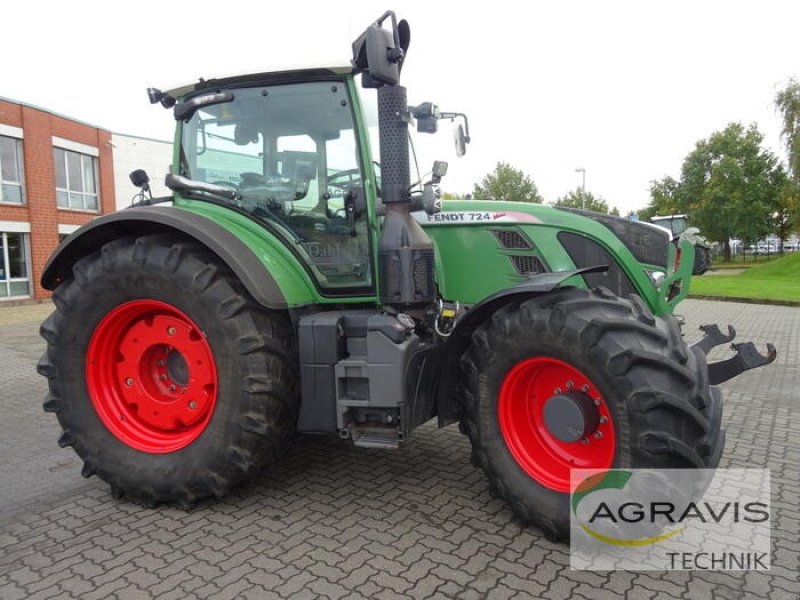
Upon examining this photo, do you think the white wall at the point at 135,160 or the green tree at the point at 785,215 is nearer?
the white wall at the point at 135,160

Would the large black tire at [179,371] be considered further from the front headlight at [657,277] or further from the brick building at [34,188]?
the brick building at [34,188]

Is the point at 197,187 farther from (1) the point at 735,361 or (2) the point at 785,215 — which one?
(2) the point at 785,215

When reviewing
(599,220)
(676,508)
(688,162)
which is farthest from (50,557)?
(688,162)

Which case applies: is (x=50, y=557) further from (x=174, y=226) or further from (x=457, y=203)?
(x=457, y=203)

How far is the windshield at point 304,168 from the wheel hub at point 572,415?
4.50 feet

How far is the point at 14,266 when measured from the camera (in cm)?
1900

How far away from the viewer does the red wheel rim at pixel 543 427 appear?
114 inches

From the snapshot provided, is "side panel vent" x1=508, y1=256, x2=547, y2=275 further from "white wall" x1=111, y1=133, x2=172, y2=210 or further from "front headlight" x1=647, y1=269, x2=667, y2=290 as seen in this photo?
"white wall" x1=111, y1=133, x2=172, y2=210

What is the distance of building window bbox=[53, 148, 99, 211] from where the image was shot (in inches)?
813

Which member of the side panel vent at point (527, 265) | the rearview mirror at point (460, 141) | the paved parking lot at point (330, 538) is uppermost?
the rearview mirror at point (460, 141)

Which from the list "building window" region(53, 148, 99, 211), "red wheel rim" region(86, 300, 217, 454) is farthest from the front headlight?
"building window" region(53, 148, 99, 211)

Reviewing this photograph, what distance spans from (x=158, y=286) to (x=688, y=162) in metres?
46.3

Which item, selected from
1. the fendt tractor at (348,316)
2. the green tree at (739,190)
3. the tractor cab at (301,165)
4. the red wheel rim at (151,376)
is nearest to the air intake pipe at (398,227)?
the fendt tractor at (348,316)

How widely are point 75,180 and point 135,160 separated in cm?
337
